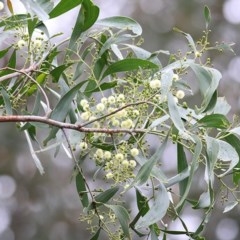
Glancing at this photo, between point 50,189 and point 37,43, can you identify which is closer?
point 37,43

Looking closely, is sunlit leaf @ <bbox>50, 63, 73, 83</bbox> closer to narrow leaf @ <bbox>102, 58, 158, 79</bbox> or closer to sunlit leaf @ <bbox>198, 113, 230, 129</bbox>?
narrow leaf @ <bbox>102, 58, 158, 79</bbox>

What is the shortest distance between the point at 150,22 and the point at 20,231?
158cm

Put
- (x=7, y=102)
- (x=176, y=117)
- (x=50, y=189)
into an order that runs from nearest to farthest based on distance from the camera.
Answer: (x=176, y=117)
(x=7, y=102)
(x=50, y=189)

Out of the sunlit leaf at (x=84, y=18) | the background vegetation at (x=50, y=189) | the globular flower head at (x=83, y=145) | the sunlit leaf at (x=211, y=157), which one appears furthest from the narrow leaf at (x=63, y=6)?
the background vegetation at (x=50, y=189)

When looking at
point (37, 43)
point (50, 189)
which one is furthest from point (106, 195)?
point (50, 189)

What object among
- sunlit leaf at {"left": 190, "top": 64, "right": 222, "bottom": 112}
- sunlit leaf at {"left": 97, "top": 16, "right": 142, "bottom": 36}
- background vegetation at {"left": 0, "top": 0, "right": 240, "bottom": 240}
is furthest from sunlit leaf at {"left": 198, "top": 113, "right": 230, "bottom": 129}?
background vegetation at {"left": 0, "top": 0, "right": 240, "bottom": 240}

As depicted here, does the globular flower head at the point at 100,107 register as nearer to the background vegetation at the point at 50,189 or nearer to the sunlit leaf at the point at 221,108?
the sunlit leaf at the point at 221,108

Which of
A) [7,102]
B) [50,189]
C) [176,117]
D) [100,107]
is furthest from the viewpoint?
[50,189]

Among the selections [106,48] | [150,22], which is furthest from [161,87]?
[150,22]

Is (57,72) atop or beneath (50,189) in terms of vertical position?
atop

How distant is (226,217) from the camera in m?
4.17

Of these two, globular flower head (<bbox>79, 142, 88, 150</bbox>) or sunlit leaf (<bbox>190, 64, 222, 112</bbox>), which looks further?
globular flower head (<bbox>79, 142, 88, 150</bbox>)

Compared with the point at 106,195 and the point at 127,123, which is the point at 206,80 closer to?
the point at 127,123

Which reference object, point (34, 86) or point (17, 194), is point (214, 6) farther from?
point (34, 86)
